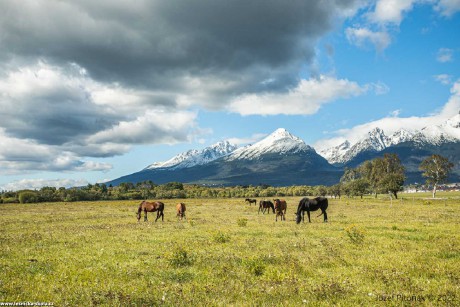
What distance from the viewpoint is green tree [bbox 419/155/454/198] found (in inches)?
4712

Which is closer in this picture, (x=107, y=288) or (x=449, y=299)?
(x=449, y=299)

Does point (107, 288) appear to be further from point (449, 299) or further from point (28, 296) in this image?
point (449, 299)

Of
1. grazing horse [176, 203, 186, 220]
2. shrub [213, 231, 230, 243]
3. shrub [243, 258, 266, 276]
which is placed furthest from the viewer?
grazing horse [176, 203, 186, 220]

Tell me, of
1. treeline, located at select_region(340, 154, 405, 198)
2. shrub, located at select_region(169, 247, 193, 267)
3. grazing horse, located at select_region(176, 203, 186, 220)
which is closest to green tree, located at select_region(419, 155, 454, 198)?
treeline, located at select_region(340, 154, 405, 198)

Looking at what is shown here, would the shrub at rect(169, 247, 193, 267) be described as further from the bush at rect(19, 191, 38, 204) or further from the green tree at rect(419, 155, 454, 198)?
the bush at rect(19, 191, 38, 204)

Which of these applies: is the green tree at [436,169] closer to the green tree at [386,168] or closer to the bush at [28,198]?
the green tree at [386,168]

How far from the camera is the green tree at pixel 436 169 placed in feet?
393

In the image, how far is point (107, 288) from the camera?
1066cm

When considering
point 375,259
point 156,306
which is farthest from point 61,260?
point 375,259

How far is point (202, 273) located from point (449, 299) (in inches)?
334

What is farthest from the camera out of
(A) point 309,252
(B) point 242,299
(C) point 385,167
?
(C) point 385,167

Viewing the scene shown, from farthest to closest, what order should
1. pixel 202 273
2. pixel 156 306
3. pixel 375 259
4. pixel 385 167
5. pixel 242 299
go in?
pixel 385 167
pixel 375 259
pixel 202 273
pixel 242 299
pixel 156 306

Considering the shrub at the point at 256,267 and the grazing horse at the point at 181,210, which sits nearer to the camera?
the shrub at the point at 256,267

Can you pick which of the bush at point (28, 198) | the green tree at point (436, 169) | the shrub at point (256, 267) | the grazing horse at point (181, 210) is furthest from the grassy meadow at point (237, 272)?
the bush at point (28, 198)
